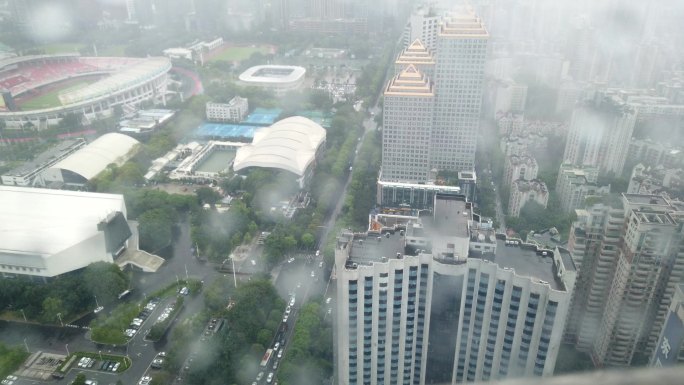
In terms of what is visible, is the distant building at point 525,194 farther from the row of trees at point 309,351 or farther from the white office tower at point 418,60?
the row of trees at point 309,351

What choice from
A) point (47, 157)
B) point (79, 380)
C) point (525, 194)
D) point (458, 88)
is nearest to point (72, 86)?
point (47, 157)

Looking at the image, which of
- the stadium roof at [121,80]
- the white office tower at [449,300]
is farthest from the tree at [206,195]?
the stadium roof at [121,80]

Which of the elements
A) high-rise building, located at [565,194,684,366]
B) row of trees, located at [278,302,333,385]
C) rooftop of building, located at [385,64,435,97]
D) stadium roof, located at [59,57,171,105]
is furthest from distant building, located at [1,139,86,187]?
high-rise building, located at [565,194,684,366]

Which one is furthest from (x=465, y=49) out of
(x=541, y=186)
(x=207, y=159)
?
(x=207, y=159)

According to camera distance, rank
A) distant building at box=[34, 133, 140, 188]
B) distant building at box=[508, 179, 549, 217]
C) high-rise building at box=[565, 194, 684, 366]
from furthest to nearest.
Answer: distant building at box=[34, 133, 140, 188] < distant building at box=[508, 179, 549, 217] < high-rise building at box=[565, 194, 684, 366]

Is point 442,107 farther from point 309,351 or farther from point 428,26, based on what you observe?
point 309,351

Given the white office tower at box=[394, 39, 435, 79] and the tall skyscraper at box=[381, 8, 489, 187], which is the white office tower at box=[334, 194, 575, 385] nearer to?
the tall skyscraper at box=[381, 8, 489, 187]

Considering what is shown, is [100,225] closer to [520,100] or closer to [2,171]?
[2,171]
